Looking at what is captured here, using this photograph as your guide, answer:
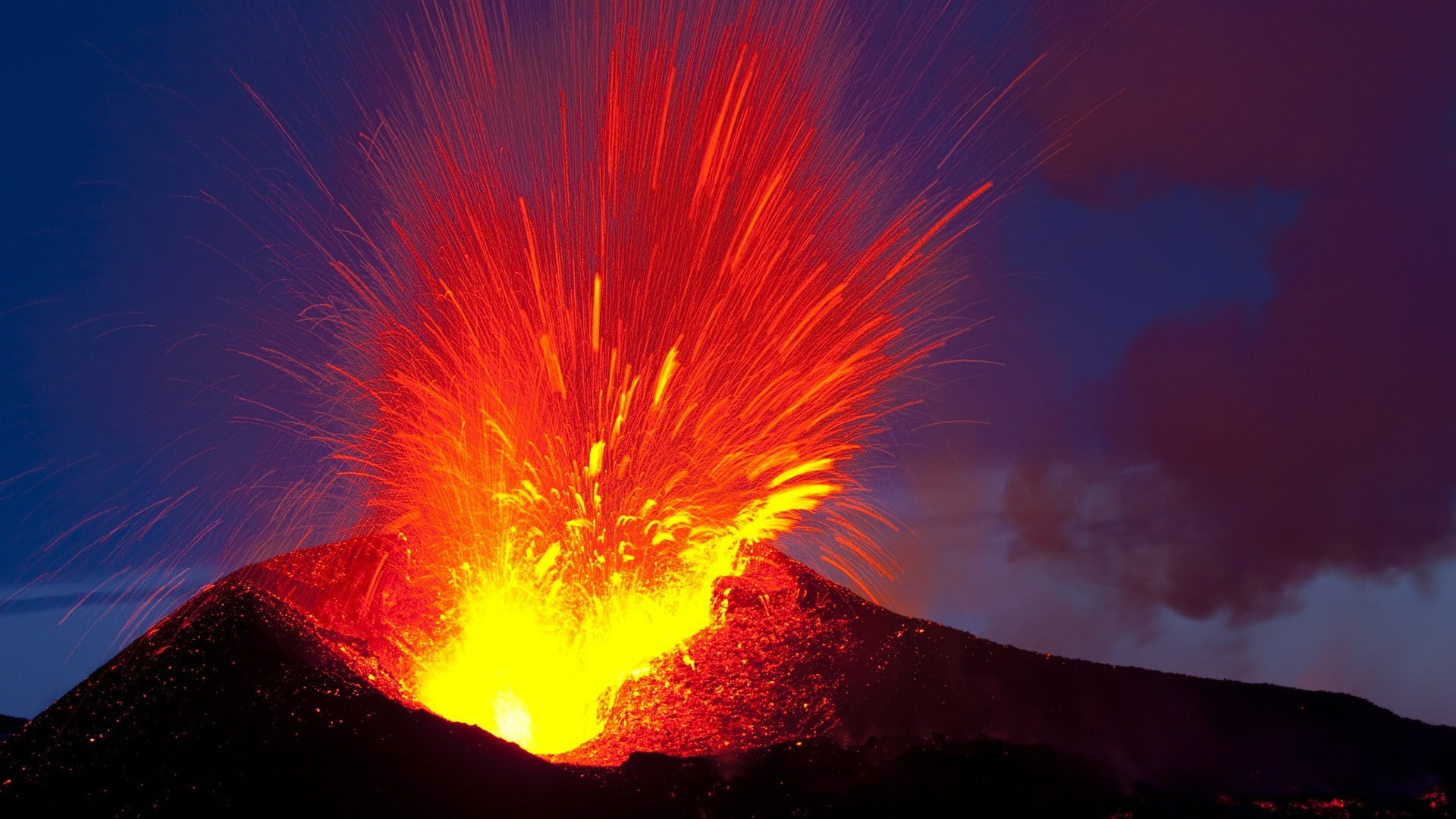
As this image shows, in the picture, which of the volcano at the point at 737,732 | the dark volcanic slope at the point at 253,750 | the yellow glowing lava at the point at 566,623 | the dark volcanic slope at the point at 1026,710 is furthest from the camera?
the yellow glowing lava at the point at 566,623

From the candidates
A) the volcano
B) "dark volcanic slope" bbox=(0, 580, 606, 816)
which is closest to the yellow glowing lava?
the volcano

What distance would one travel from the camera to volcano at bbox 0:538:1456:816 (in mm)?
8047

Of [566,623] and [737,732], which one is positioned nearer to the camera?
[737,732]

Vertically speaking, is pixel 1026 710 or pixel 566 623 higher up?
pixel 566 623

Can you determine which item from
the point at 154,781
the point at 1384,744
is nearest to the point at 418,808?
the point at 154,781

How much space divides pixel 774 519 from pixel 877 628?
220 cm

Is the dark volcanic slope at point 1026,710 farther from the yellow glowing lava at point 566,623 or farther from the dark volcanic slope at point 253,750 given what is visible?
the dark volcanic slope at point 253,750

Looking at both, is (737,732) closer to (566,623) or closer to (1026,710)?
(566,623)

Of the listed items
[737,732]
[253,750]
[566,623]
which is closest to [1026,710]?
[737,732]

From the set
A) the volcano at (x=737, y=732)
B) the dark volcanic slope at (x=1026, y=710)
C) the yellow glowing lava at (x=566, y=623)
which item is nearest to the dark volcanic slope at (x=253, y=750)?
the volcano at (x=737, y=732)

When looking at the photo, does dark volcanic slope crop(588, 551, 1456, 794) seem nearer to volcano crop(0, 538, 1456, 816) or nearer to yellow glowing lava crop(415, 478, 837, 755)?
volcano crop(0, 538, 1456, 816)

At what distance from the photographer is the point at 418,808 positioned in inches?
307

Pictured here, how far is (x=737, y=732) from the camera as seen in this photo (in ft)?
39.0

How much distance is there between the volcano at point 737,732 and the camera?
317 inches
